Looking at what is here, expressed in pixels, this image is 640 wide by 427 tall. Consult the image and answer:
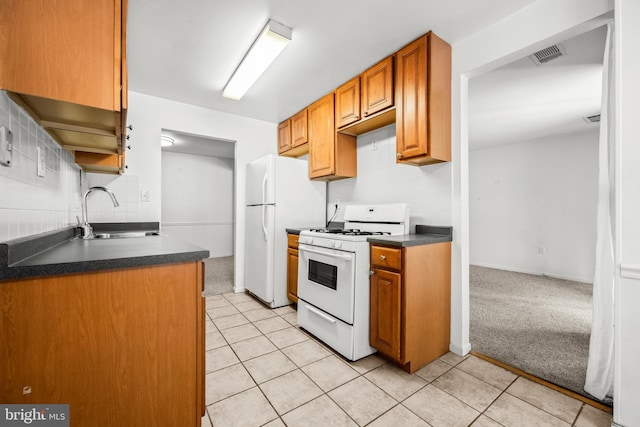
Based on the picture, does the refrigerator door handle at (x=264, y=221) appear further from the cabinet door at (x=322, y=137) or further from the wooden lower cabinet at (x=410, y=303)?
the wooden lower cabinet at (x=410, y=303)

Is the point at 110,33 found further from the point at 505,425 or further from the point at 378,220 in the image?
the point at 505,425

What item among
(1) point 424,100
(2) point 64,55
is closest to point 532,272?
(1) point 424,100

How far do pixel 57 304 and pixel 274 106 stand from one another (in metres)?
3.06

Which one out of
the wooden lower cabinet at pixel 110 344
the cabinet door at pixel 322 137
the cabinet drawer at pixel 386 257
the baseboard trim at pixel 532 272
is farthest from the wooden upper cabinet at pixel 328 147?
the baseboard trim at pixel 532 272

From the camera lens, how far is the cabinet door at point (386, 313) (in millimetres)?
1796

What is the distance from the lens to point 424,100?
2.05 m

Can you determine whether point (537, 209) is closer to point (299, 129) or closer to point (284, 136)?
point (299, 129)

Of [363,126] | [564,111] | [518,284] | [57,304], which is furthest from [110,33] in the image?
[518,284]

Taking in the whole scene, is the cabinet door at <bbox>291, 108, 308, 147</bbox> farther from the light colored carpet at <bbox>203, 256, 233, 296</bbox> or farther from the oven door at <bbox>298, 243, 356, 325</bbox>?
the light colored carpet at <bbox>203, 256, 233, 296</bbox>

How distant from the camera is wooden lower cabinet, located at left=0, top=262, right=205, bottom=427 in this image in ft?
2.69

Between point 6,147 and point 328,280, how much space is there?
72.4 inches

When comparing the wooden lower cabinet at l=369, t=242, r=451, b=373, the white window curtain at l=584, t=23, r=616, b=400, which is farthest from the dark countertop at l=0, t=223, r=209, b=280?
the white window curtain at l=584, t=23, r=616, b=400

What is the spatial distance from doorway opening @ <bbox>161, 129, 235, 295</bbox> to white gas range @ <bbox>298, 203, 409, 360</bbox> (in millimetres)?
3213

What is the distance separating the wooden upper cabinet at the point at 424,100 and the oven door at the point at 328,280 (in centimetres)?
102
